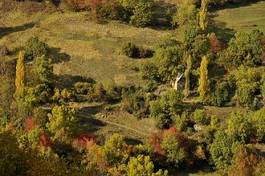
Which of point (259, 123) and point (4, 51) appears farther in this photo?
point (4, 51)

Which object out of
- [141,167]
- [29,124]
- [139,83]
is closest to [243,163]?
[141,167]

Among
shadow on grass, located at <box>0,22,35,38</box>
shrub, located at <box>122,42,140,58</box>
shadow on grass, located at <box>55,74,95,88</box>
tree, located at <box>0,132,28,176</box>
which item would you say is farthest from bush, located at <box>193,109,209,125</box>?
tree, located at <box>0,132,28,176</box>

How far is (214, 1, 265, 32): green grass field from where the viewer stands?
13838cm

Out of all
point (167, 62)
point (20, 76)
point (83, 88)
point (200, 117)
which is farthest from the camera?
point (167, 62)

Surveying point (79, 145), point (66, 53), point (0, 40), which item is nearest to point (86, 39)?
point (66, 53)

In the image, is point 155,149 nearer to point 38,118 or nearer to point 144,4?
point 38,118

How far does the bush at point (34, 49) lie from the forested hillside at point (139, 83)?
179mm

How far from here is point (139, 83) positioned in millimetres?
120938

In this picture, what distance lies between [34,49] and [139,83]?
20693 millimetres

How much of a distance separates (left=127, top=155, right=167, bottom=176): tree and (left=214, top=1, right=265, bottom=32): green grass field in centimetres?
4888

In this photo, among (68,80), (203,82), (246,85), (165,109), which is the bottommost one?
(165,109)

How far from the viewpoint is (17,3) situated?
146m

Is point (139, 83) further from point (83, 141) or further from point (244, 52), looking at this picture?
point (83, 141)

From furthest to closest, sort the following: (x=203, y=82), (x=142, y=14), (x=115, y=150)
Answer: (x=142, y=14)
(x=203, y=82)
(x=115, y=150)
